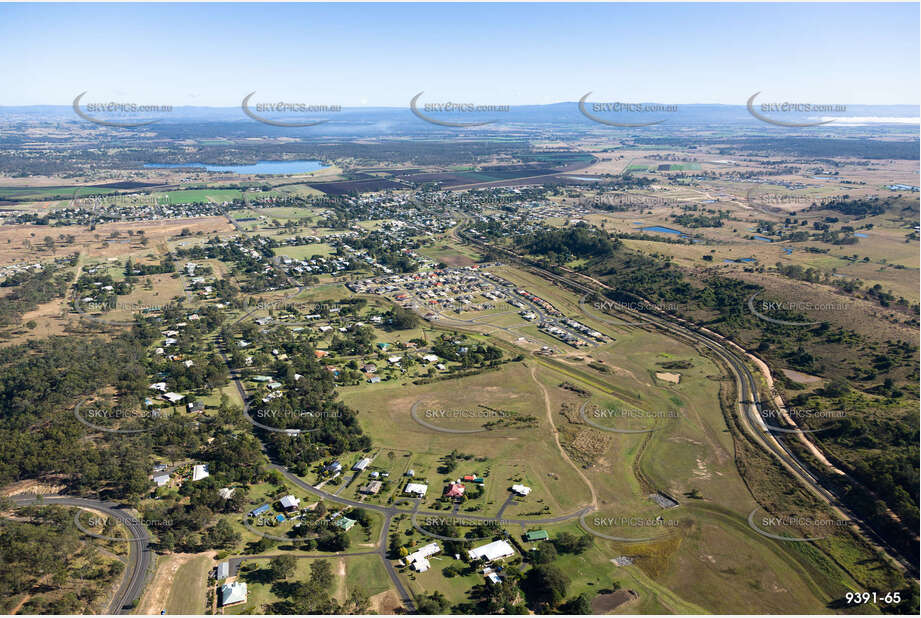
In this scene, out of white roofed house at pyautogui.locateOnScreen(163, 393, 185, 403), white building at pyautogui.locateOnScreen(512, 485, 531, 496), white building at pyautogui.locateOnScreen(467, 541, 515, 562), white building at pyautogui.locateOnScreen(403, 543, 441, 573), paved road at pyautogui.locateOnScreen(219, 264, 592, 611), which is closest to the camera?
paved road at pyautogui.locateOnScreen(219, 264, 592, 611)

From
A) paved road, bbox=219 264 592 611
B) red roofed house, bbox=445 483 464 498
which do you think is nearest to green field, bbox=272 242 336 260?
paved road, bbox=219 264 592 611

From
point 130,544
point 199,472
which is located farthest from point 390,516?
point 130,544

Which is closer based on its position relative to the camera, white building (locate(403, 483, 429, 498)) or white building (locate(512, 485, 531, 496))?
white building (locate(403, 483, 429, 498))

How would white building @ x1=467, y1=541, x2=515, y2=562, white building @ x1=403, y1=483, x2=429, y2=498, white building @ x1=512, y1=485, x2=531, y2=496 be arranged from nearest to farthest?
white building @ x1=467, y1=541, x2=515, y2=562, white building @ x1=403, y1=483, x2=429, y2=498, white building @ x1=512, y1=485, x2=531, y2=496

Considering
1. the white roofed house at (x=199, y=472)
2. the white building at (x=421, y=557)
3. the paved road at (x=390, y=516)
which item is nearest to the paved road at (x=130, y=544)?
the white roofed house at (x=199, y=472)

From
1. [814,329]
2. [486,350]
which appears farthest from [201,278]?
[814,329]

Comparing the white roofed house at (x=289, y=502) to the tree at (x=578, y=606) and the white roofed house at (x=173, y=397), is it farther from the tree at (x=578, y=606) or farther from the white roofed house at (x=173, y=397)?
the tree at (x=578, y=606)

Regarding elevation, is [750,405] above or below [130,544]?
above

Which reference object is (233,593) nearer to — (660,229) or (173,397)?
(173,397)

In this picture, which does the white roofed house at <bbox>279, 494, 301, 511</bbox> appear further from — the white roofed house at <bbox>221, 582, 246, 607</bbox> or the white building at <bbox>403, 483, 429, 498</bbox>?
the white building at <bbox>403, 483, 429, 498</bbox>
